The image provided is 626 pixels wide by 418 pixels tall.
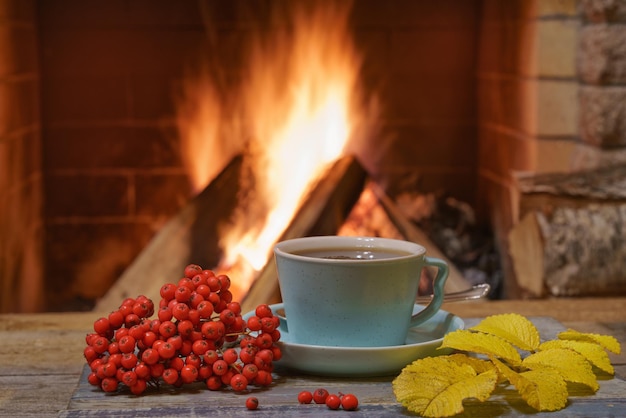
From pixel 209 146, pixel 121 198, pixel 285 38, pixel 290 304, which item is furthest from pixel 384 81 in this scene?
pixel 290 304

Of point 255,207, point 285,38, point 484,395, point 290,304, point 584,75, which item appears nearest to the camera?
point 484,395

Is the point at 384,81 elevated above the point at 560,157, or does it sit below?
above

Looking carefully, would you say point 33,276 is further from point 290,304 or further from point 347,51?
point 290,304

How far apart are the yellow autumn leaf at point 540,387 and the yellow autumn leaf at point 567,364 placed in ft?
0.06

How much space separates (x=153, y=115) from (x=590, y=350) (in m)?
1.98

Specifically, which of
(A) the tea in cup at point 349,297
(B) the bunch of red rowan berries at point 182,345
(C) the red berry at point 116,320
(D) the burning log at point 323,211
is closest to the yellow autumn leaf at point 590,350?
(A) the tea in cup at point 349,297

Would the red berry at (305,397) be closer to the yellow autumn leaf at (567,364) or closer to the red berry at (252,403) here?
the red berry at (252,403)

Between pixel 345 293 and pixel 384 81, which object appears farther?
pixel 384 81

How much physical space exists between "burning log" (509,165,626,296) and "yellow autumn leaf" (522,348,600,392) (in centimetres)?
97

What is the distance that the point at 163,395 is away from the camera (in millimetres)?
746

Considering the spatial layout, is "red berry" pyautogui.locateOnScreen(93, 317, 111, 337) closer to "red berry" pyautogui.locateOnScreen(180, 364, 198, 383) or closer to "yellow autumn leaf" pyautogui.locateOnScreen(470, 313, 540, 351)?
"red berry" pyautogui.locateOnScreen(180, 364, 198, 383)

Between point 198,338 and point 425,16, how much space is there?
2.00 m

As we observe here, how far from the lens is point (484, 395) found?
701 mm

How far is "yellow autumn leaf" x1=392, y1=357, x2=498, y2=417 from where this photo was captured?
2.25ft
